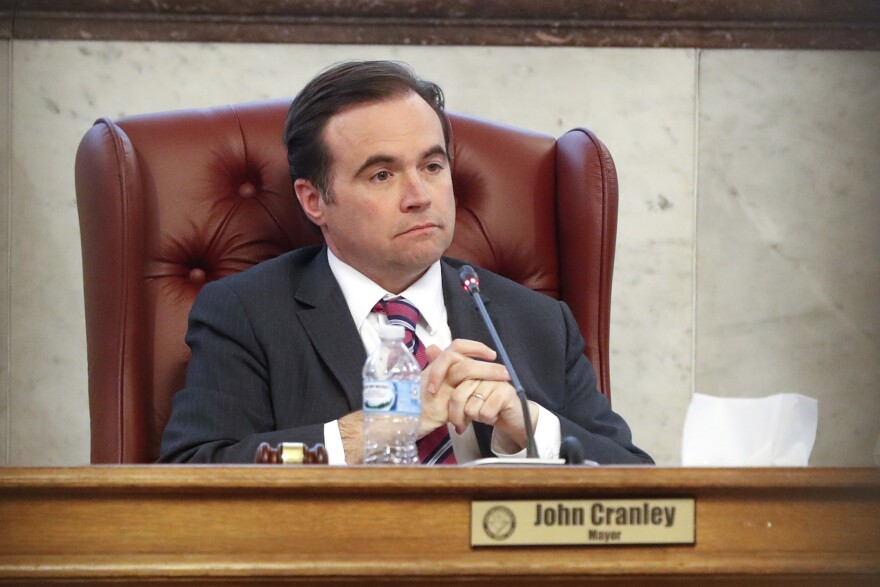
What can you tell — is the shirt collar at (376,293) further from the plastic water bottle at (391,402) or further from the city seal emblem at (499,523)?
the city seal emblem at (499,523)

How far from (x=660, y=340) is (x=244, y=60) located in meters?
0.97

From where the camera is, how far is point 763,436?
1406 mm

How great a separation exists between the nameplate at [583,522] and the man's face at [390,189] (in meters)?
0.89

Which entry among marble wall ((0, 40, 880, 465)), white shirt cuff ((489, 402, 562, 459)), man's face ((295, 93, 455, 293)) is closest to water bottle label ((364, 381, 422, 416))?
white shirt cuff ((489, 402, 562, 459))

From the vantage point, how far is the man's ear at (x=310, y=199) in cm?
200

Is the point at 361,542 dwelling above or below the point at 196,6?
below

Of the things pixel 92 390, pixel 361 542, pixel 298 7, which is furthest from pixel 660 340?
pixel 361 542

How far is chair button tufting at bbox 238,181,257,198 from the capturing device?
205 cm

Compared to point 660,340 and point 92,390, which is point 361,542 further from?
point 660,340

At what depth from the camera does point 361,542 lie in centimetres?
102

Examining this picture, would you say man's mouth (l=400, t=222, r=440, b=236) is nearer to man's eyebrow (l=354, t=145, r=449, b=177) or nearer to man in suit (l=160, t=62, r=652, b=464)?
man in suit (l=160, t=62, r=652, b=464)

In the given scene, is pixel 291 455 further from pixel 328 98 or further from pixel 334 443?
pixel 328 98

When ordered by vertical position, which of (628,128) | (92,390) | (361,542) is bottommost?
(361,542)

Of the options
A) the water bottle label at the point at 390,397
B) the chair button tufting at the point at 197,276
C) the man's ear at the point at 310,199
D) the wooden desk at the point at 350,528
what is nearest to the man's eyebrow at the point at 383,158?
the man's ear at the point at 310,199
